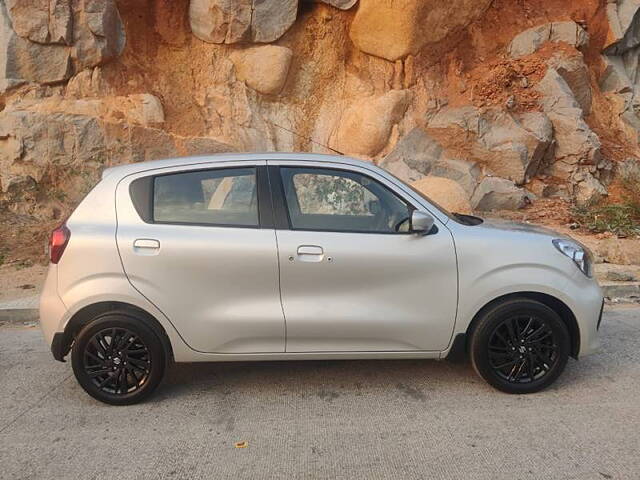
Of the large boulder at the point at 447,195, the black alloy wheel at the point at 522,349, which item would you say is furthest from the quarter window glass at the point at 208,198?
the large boulder at the point at 447,195

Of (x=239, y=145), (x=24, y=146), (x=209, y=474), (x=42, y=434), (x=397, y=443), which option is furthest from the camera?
(x=239, y=145)

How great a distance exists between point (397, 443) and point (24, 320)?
15.5 feet

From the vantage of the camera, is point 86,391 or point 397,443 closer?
point 397,443

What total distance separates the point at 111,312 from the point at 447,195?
6.80 metres

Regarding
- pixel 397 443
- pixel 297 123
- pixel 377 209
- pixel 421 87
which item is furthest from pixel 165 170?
pixel 421 87

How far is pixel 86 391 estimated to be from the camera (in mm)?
3410

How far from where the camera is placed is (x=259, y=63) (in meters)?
12.1

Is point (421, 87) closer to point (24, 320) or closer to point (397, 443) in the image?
point (24, 320)

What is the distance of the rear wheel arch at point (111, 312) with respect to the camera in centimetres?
332

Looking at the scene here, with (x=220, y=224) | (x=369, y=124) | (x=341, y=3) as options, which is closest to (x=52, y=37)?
(x=341, y=3)

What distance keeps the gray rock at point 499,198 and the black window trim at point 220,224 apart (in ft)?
28.2

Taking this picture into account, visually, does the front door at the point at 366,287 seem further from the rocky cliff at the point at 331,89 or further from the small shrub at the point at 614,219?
the rocky cliff at the point at 331,89

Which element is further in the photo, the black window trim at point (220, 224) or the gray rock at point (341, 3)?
the gray rock at point (341, 3)

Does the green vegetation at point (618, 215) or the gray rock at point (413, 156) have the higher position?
the gray rock at point (413, 156)
